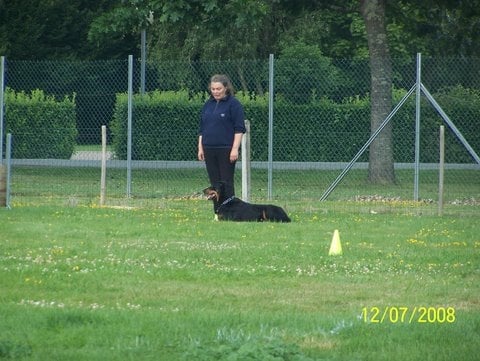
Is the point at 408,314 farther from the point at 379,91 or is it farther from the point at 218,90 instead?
the point at 379,91

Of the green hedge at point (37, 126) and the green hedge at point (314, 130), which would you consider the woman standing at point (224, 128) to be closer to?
the green hedge at point (314, 130)

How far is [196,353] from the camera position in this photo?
700cm

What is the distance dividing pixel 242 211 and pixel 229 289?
6.08m

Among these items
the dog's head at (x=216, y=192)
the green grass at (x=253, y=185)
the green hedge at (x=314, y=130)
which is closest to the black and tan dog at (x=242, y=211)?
Answer: the dog's head at (x=216, y=192)

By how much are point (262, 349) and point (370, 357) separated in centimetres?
76

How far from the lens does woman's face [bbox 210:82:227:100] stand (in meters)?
16.1

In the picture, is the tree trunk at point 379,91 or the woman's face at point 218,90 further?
the tree trunk at point 379,91

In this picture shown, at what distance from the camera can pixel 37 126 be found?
903 inches

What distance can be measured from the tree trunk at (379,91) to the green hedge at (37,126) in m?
5.90

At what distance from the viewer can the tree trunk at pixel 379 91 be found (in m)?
22.8

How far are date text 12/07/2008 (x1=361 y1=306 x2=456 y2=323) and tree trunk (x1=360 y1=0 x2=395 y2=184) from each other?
1395cm

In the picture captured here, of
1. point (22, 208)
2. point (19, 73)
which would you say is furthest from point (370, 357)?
point (19, 73)

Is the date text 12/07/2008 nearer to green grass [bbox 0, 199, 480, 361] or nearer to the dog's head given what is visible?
green grass [bbox 0, 199, 480, 361]

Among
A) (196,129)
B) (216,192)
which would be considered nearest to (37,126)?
(196,129)
